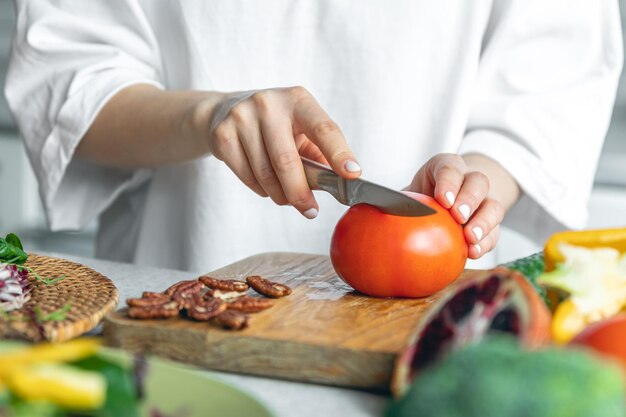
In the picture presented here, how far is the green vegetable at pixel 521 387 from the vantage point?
1.58 ft

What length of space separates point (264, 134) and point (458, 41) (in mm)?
642

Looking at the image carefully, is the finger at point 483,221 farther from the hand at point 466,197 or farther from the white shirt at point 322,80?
the white shirt at point 322,80

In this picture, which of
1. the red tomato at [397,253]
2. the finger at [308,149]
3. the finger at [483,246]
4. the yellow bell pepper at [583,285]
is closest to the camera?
the yellow bell pepper at [583,285]

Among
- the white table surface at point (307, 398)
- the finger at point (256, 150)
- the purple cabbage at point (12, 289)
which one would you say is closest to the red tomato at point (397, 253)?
the finger at point (256, 150)

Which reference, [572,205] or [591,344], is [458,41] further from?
[591,344]

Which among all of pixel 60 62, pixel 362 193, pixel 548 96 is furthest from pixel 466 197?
pixel 60 62

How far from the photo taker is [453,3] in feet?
5.34

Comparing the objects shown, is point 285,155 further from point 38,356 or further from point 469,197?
point 38,356

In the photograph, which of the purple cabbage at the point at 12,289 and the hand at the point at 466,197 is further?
the hand at the point at 466,197

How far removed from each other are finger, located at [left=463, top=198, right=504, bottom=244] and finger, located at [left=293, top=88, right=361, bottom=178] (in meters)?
0.18

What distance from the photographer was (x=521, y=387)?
49 cm

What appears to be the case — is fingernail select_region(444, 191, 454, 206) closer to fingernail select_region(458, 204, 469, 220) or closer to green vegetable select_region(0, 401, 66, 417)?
fingernail select_region(458, 204, 469, 220)

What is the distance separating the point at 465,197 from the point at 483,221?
46mm

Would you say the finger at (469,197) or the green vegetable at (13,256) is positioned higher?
the finger at (469,197)
